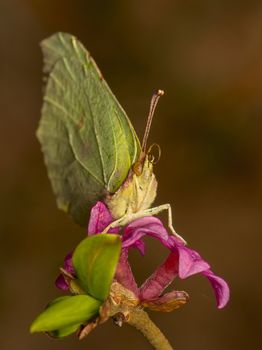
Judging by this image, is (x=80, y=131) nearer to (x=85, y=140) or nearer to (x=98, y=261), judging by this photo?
(x=85, y=140)

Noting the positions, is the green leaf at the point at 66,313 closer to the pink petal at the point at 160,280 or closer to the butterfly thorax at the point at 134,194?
the pink petal at the point at 160,280

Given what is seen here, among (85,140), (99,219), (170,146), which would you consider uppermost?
(85,140)

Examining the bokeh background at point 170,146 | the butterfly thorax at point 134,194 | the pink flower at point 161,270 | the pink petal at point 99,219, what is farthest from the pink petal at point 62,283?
the bokeh background at point 170,146

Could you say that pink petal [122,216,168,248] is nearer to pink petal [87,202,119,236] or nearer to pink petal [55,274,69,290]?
pink petal [87,202,119,236]

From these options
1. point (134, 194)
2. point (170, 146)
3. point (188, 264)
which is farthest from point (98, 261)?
point (170, 146)

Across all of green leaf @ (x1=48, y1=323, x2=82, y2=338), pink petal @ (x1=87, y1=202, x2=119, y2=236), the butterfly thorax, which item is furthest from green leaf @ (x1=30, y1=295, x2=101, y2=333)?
the butterfly thorax

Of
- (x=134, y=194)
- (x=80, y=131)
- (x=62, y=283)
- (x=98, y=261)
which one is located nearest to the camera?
(x=98, y=261)

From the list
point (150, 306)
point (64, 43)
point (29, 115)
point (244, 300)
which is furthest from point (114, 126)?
point (29, 115)

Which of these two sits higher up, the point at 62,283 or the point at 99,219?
the point at 99,219
